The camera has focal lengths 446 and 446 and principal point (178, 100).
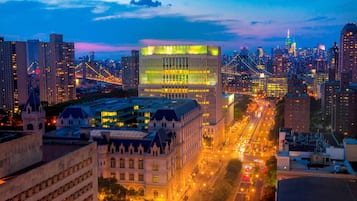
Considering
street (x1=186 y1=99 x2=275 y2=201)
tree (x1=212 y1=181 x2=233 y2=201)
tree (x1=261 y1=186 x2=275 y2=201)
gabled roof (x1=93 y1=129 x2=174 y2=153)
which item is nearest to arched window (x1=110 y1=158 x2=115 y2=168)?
gabled roof (x1=93 y1=129 x2=174 y2=153)

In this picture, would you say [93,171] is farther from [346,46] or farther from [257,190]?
[346,46]

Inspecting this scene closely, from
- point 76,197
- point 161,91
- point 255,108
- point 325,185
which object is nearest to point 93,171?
point 76,197

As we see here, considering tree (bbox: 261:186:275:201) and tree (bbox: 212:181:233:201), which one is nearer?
tree (bbox: 261:186:275:201)

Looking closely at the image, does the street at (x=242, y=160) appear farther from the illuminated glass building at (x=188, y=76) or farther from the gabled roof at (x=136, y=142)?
the gabled roof at (x=136, y=142)

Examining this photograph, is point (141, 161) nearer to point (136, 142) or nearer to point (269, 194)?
point (136, 142)

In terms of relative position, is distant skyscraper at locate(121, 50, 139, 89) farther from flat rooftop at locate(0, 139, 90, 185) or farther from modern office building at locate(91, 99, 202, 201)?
flat rooftop at locate(0, 139, 90, 185)

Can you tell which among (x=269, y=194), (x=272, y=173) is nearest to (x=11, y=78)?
(x=272, y=173)
